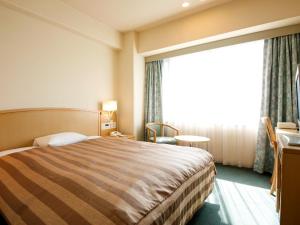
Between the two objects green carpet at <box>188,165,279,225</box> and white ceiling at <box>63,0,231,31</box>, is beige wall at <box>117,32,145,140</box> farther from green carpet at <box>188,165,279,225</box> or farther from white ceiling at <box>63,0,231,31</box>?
green carpet at <box>188,165,279,225</box>

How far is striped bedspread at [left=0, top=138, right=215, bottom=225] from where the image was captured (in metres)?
0.92

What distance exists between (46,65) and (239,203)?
3351 millimetres

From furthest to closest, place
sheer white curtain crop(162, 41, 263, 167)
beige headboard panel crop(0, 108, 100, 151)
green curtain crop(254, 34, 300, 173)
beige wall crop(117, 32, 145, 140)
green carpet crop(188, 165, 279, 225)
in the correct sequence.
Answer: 1. beige wall crop(117, 32, 145, 140)
2. sheer white curtain crop(162, 41, 263, 167)
3. green curtain crop(254, 34, 300, 173)
4. beige headboard panel crop(0, 108, 100, 151)
5. green carpet crop(188, 165, 279, 225)

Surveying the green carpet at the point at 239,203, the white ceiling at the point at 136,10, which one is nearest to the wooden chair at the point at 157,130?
the green carpet at the point at 239,203

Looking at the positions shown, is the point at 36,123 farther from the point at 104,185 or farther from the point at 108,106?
the point at 104,185

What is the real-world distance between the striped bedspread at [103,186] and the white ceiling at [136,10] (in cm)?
244

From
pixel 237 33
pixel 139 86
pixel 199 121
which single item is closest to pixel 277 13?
pixel 237 33

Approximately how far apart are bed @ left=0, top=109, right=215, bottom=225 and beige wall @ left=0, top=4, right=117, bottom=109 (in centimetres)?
49

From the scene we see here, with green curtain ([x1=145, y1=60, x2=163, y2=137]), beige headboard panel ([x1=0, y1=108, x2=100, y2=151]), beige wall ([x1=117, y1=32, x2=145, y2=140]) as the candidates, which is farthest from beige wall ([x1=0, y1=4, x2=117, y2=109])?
green curtain ([x1=145, y1=60, x2=163, y2=137])

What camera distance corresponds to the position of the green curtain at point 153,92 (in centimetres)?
411

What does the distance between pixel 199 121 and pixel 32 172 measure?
305cm

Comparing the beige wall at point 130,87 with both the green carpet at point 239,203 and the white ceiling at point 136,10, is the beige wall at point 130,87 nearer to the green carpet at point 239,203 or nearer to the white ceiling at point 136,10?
the white ceiling at point 136,10

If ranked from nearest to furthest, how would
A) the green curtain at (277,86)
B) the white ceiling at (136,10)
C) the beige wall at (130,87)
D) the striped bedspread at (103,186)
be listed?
the striped bedspread at (103,186) → the green curtain at (277,86) → the white ceiling at (136,10) → the beige wall at (130,87)

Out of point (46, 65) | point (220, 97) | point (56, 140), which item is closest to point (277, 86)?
point (220, 97)
